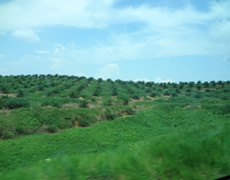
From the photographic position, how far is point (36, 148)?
15312mm

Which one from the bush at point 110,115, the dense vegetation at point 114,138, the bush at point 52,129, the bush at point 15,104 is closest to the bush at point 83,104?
the dense vegetation at point 114,138

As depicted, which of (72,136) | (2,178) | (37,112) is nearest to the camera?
(2,178)

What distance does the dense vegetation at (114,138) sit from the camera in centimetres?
469

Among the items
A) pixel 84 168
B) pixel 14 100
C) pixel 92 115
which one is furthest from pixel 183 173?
pixel 14 100

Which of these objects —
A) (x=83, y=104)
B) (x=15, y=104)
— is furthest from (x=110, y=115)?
(x=15, y=104)

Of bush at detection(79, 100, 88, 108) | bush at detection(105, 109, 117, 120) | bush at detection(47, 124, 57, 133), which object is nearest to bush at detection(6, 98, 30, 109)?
bush at detection(47, 124, 57, 133)

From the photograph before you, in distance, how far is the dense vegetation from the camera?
4688 millimetres

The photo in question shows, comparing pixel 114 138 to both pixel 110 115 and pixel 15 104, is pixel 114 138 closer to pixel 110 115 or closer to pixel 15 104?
pixel 110 115

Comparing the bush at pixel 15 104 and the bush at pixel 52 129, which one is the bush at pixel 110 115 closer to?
the bush at pixel 52 129

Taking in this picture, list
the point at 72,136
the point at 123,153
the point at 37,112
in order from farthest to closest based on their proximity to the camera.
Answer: the point at 37,112 → the point at 72,136 → the point at 123,153

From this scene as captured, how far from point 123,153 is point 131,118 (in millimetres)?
18253

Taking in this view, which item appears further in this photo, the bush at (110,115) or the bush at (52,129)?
the bush at (110,115)

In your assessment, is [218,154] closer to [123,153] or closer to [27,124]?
[123,153]

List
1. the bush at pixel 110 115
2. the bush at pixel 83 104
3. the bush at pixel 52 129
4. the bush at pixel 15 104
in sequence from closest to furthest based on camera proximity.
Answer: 1. the bush at pixel 52 129
2. the bush at pixel 15 104
3. the bush at pixel 110 115
4. the bush at pixel 83 104
